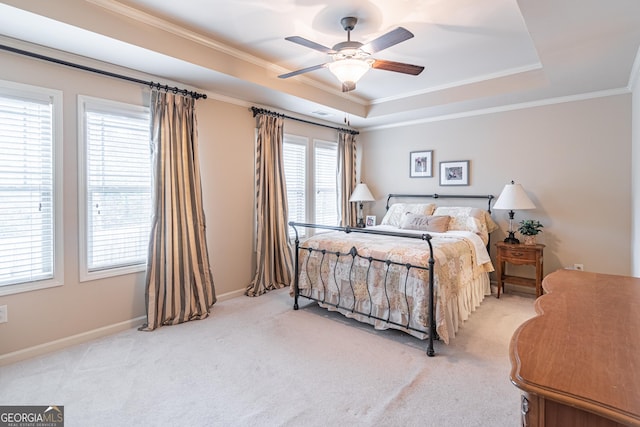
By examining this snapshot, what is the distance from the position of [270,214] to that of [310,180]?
1.10m

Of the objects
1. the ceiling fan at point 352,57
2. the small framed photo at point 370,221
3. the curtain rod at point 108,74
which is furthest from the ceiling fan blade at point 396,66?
the small framed photo at point 370,221

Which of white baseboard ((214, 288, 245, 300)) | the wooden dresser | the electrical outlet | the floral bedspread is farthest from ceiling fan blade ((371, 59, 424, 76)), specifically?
the electrical outlet

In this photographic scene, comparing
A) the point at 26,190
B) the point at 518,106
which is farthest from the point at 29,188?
the point at 518,106

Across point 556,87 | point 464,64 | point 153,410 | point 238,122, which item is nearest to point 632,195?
point 556,87

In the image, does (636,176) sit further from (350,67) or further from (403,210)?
(350,67)

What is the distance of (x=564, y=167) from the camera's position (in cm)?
405

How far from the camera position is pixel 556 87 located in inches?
143

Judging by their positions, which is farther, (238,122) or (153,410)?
(238,122)

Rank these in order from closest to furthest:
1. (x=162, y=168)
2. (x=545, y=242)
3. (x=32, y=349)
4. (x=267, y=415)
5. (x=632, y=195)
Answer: (x=267, y=415), (x=32, y=349), (x=162, y=168), (x=632, y=195), (x=545, y=242)

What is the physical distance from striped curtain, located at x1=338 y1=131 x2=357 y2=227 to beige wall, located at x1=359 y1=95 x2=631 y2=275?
1.48 meters

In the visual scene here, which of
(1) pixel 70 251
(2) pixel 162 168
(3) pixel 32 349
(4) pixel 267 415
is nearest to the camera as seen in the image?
(4) pixel 267 415

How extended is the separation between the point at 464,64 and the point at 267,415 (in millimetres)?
3823

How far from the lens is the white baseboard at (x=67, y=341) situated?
2590 mm

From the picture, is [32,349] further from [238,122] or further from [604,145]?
[604,145]
